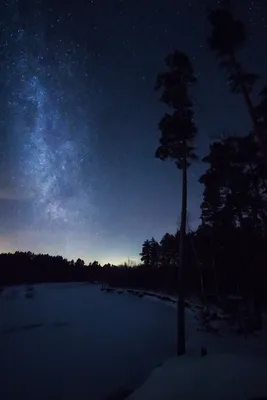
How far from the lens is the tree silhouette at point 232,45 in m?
13.3

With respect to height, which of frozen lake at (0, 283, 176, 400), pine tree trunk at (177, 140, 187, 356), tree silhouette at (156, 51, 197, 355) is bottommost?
frozen lake at (0, 283, 176, 400)

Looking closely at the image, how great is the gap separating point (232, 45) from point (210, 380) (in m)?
12.7

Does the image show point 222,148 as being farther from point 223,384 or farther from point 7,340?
point 7,340

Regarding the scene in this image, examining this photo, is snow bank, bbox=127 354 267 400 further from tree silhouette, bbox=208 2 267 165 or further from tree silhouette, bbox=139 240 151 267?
tree silhouette, bbox=139 240 151 267

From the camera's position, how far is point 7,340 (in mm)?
25953

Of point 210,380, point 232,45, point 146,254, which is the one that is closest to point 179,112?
point 232,45

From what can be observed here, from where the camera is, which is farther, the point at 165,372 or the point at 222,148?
the point at 222,148

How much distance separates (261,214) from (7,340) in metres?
21.8

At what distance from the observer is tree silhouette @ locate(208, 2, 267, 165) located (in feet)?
43.8

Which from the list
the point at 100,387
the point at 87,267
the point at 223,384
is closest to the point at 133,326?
the point at 100,387

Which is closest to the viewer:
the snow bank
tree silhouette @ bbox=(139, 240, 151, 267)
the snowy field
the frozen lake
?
the snow bank

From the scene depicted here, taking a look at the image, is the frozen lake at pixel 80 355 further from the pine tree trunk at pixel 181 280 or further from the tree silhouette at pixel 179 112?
the tree silhouette at pixel 179 112

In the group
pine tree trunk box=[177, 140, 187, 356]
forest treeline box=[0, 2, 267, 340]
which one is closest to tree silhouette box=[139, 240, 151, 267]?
forest treeline box=[0, 2, 267, 340]

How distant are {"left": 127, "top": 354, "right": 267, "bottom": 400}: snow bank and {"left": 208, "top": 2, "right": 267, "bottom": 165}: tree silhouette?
27.9 ft
